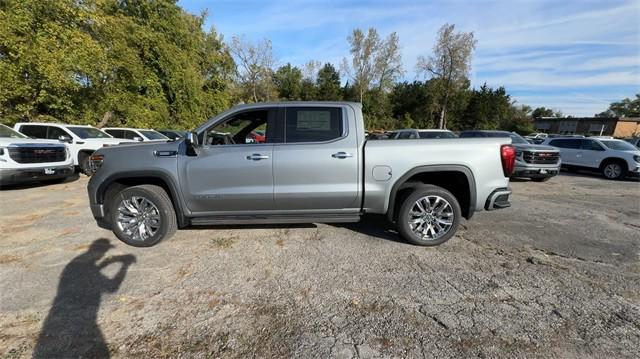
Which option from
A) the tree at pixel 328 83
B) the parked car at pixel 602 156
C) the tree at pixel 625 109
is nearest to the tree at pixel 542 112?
the tree at pixel 625 109

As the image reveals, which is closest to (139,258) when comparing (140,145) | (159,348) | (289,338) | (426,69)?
(140,145)

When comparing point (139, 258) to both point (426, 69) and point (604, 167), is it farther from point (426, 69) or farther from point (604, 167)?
point (426, 69)

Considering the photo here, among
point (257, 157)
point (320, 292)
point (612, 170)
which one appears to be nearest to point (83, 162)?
point (257, 157)

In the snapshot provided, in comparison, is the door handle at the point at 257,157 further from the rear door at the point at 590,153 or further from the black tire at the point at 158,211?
the rear door at the point at 590,153

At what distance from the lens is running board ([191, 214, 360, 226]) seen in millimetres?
3955

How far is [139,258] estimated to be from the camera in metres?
3.63

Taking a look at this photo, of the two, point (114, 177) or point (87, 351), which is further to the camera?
point (114, 177)

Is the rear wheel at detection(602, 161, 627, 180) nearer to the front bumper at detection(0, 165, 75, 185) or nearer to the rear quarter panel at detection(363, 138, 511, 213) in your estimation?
the rear quarter panel at detection(363, 138, 511, 213)

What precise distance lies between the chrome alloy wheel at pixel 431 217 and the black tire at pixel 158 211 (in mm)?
3100

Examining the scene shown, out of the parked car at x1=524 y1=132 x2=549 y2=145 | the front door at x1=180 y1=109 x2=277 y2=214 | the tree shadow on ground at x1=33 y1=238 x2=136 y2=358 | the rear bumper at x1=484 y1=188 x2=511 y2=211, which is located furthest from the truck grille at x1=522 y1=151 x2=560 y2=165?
the tree shadow on ground at x1=33 y1=238 x2=136 y2=358

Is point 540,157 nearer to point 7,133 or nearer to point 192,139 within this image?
point 192,139

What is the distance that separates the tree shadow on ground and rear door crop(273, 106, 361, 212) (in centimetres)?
200

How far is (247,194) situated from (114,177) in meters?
1.72

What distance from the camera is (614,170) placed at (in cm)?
1097
